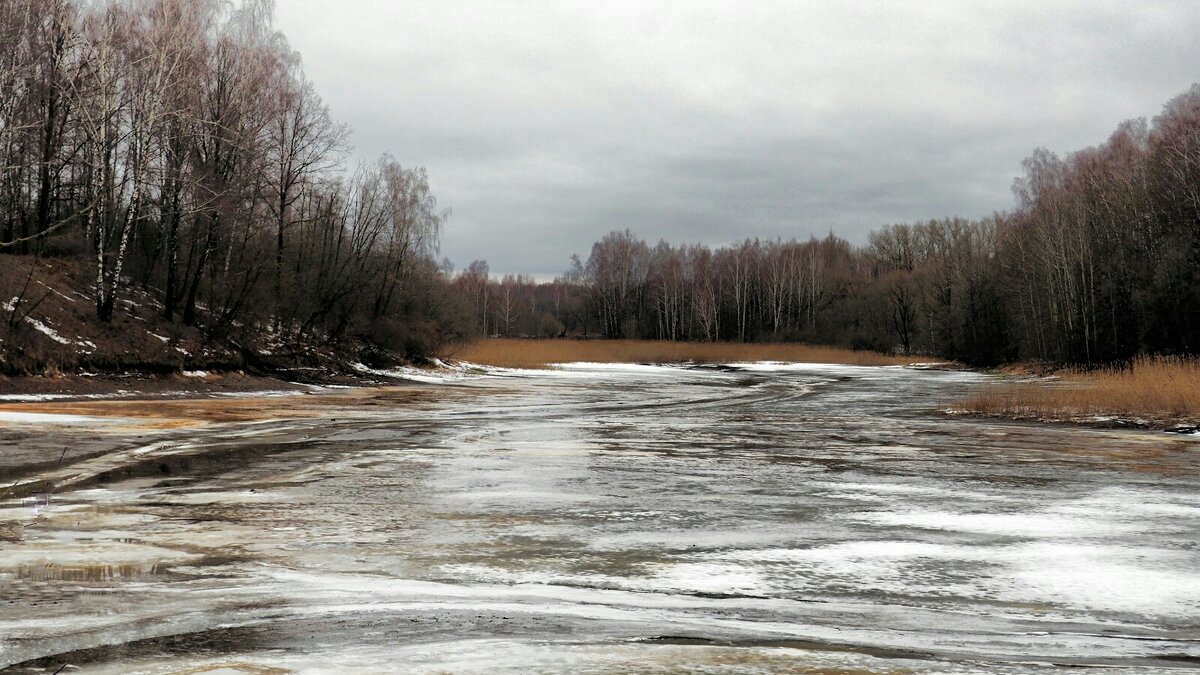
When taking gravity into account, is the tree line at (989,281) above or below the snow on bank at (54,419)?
above

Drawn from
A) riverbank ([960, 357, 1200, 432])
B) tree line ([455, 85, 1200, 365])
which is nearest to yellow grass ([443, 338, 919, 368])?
tree line ([455, 85, 1200, 365])

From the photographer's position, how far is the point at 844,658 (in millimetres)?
4270

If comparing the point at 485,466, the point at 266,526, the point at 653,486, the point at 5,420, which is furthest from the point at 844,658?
the point at 5,420

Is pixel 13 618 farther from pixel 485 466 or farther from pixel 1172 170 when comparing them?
pixel 1172 170

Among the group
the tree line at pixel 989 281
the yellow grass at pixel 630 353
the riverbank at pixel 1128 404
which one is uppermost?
the tree line at pixel 989 281

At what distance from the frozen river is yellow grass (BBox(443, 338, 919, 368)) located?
3699cm

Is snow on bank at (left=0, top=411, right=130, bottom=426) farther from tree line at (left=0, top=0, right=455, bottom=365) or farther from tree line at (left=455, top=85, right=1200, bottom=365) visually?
tree line at (left=455, top=85, right=1200, bottom=365)

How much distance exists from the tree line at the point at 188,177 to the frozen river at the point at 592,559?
16099 millimetres

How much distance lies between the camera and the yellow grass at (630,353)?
5241 centimetres

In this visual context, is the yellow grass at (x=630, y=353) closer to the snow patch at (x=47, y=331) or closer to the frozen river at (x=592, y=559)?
the snow patch at (x=47, y=331)

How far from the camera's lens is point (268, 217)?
33.4 meters

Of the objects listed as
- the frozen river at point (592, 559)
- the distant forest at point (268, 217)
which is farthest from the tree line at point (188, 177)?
the frozen river at point (592, 559)

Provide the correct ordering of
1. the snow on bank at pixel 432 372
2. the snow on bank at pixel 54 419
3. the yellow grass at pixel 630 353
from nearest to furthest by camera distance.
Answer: the snow on bank at pixel 54 419 → the snow on bank at pixel 432 372 → the yellow grass at pixel 630 353

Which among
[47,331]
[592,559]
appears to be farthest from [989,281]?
[592,559]
